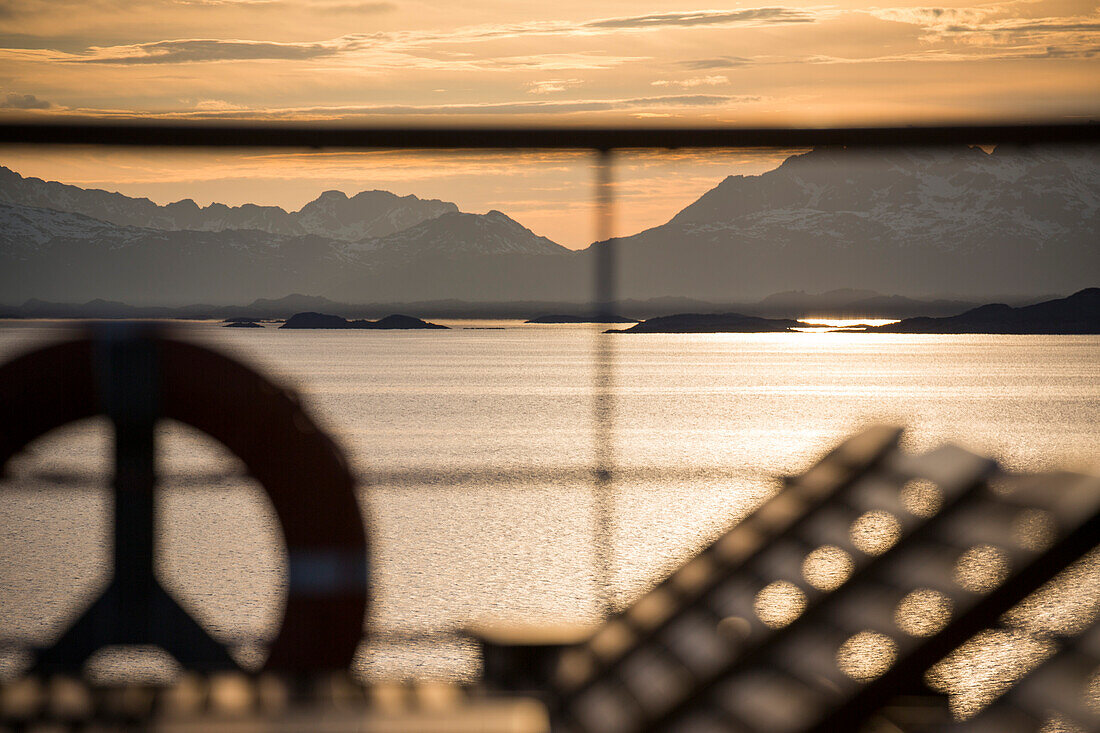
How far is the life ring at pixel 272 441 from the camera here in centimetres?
185

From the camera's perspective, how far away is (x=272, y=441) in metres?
1.89

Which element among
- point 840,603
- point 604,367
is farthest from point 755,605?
point 604,367

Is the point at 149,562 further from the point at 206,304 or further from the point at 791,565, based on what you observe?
the point at 206,304

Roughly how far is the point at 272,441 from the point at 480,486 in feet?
61.4

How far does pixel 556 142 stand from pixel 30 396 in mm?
1010

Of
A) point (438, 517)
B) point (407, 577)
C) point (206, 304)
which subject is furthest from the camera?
point (438, 517)

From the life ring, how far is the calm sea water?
59 millimetres

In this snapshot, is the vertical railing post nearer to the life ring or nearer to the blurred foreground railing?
the blurred foreground railing

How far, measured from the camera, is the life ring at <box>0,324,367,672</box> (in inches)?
72.9

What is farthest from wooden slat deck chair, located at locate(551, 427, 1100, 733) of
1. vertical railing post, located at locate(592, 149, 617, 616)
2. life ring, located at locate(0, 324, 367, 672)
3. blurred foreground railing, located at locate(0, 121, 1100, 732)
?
life ring, located at locate(0, 324, 367, 672)

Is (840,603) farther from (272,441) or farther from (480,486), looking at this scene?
(480,486)

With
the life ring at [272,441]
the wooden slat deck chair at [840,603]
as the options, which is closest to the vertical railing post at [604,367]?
the wooden slat deck chair at [840,603]

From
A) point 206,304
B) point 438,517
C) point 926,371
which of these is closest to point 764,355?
point 926,371

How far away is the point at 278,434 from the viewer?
1.89m
